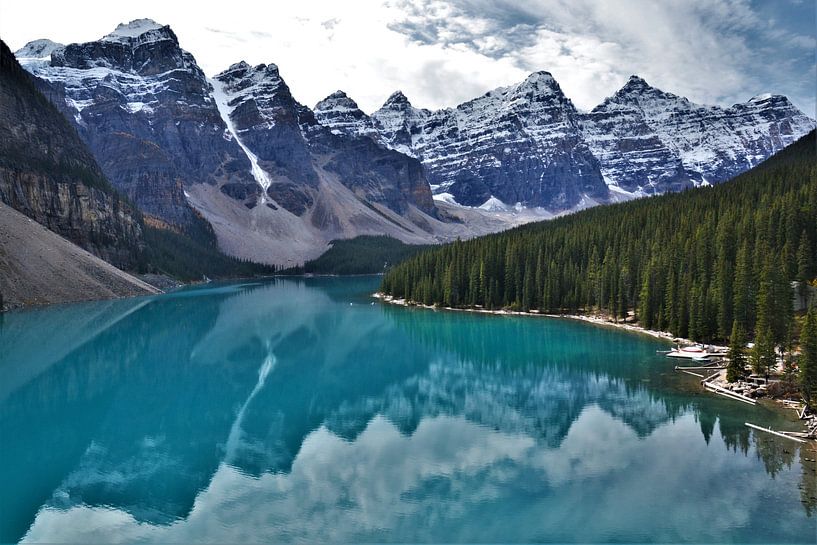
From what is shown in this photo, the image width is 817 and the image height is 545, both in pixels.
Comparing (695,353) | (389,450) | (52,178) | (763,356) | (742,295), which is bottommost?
(389,450)

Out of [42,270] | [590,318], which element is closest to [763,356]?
[590,318]

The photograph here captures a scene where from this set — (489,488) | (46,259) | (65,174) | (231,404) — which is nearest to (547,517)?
(489,488)

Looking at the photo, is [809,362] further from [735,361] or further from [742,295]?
[742,295]

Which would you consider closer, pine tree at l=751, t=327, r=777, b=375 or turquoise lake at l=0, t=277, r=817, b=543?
turquoise lake at l=0, t=277, r=817, b=543

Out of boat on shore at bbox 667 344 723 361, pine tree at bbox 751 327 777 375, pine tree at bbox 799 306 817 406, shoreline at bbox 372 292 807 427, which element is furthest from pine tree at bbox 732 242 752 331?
pine tree at bbox 799 306 817 406

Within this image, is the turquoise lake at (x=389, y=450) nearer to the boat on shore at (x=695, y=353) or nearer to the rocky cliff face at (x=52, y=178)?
the boat on shore at (x=695, y=353)

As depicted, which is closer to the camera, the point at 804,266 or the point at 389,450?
the point at 389,450

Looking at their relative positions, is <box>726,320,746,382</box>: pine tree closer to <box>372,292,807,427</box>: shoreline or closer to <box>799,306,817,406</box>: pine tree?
<box>372,292,807,427</box>: shoreline
